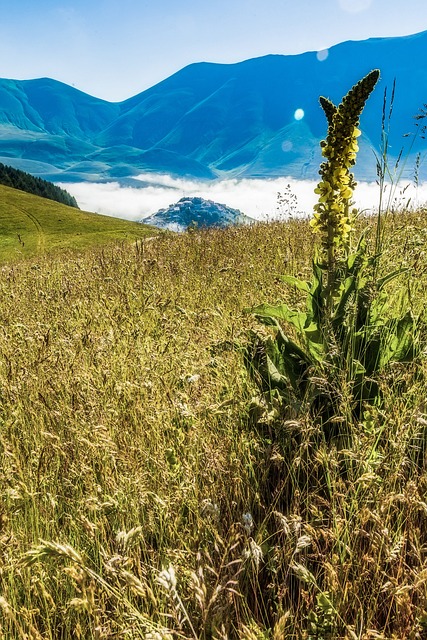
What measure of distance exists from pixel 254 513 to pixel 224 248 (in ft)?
22.9

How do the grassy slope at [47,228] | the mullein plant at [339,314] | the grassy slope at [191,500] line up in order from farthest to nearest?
the grassy slope at [47,228] → the mullein plant at [339,314] → the grassy slope at [191,500]

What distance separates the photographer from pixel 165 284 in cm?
705

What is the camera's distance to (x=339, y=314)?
3.17m

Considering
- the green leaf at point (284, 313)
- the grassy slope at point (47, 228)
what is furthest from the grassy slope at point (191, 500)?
the grassy slope at point (47, 228)

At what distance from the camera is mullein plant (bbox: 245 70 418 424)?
116 inches

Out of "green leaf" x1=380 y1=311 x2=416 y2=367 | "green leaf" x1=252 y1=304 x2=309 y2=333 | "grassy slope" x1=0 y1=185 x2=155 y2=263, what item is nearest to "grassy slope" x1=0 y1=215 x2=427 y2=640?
"green leaf" x1=380 y1=311 x2=416 y2=367

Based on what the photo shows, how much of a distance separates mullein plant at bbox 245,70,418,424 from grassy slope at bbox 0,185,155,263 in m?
27.8

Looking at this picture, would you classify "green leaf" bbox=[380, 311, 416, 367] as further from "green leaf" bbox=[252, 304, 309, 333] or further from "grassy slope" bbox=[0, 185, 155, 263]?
"grassy slope" bbox=[0, 185, 155, 263]

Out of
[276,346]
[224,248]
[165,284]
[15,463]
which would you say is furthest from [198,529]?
[224,248]

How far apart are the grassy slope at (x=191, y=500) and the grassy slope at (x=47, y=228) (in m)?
27.3

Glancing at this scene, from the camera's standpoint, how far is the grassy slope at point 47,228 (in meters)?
32.4

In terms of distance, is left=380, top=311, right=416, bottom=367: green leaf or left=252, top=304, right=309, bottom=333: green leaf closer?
left=380, top=311, right=416, bottom=367: green leaf

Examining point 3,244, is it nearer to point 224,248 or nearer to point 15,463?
point 224,248

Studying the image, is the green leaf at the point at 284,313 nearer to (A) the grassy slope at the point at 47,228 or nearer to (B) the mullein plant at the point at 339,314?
(B) the mullein plant at the point at 339,314
